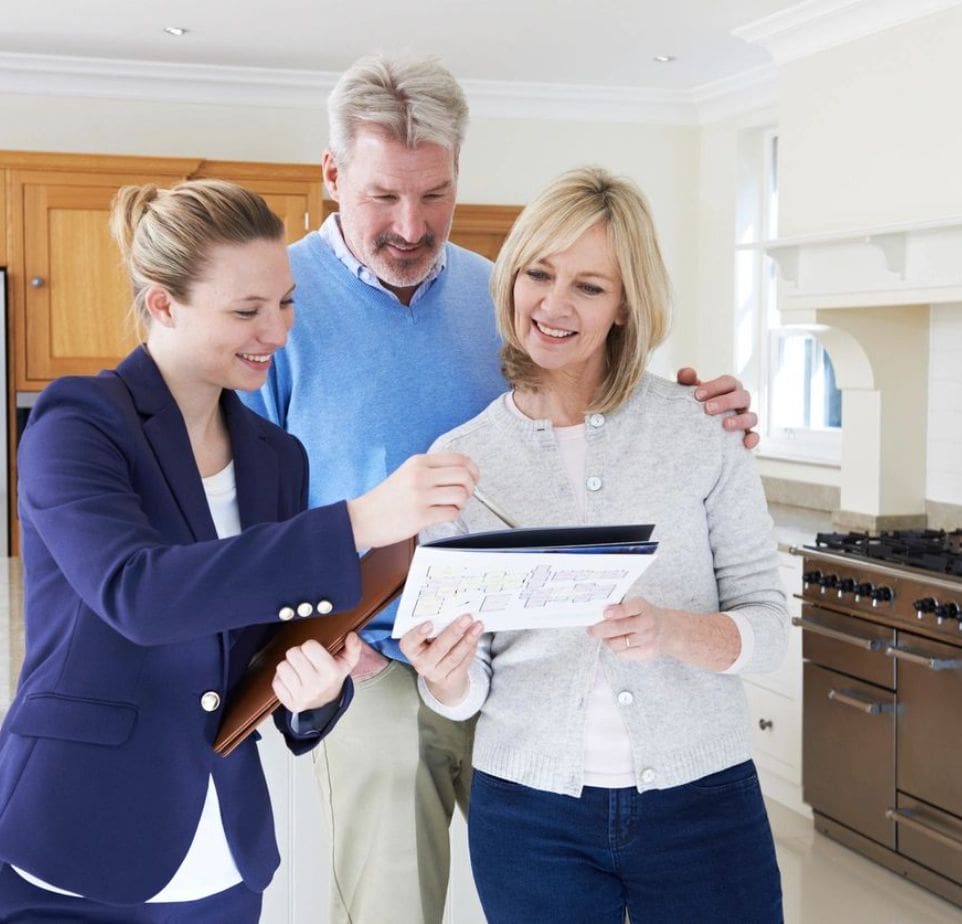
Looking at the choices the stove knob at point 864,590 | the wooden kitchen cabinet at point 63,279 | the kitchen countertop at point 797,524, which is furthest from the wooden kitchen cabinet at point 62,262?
the stove knob at point 864,590

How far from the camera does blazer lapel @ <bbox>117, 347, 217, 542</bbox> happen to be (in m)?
1.51

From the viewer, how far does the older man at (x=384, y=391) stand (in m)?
2.15

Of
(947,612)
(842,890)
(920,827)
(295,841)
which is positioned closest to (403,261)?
(295,841)

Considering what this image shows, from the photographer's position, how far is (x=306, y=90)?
21.6 feet

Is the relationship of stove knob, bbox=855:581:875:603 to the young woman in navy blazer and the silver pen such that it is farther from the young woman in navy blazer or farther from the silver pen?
the young woman in navy blazer

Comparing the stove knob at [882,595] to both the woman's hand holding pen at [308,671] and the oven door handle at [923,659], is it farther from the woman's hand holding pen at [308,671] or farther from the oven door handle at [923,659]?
the woman's hand holding pen at [308,671]

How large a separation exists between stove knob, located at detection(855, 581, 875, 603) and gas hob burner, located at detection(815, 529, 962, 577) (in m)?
0.09

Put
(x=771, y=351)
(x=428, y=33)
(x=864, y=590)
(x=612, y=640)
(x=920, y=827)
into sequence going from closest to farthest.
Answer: (x=612, y=640) → (x=920, y=827) → (x=864, y=590) → (x=428, y=33) → (x=771, y=351)

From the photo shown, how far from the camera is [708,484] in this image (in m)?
1.84

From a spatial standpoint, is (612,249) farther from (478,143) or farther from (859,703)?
(478,143)

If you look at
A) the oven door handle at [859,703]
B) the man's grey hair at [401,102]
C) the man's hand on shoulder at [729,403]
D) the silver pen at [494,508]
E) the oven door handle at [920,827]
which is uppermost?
the man's grey hair at [401,102]

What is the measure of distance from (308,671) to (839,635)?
3114 millimetres

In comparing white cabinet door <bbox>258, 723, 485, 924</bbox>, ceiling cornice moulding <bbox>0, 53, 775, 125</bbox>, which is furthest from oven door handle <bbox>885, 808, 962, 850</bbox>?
ceiling cornice moulding <bbox>0, 53, 775, 125</bbox>

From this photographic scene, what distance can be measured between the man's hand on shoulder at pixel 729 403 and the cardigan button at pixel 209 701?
0.82m
